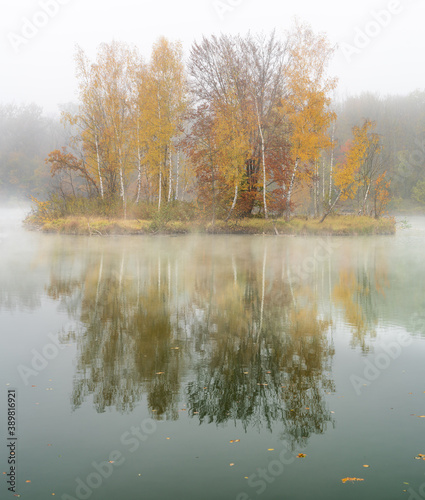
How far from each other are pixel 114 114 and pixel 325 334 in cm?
3048

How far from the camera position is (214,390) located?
5875mm

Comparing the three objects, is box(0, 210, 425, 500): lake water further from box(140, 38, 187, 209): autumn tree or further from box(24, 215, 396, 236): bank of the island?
box(140, 38, 187, 209): autumn tree

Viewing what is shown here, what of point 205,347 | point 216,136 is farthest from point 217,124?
point 205,347

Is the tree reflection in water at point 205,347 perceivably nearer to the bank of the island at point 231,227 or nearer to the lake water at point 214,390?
the lake water at point 214,390

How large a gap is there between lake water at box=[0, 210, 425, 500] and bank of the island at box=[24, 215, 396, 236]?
19.8m

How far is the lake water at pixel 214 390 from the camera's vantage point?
4156 millimetres

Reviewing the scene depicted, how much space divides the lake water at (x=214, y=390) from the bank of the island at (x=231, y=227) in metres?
19.8

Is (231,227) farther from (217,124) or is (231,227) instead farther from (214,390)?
(214,390)

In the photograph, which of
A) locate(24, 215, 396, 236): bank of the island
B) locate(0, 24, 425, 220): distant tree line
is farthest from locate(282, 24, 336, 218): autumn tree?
locate(24, 215, 396, 236): bank of the island

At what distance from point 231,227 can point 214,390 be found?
91.4ft

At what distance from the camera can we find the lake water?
164 inches

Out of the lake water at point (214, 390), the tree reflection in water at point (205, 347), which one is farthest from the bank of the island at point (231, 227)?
the lake water at point (214, 390)

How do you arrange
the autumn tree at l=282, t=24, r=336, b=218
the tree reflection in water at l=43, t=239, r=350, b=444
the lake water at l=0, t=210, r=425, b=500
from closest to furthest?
the lake water at l=0, t=210, r=425, b=500, the tree reflection in water at l=43, t=239, r=350, b=444, the autumn tree at l=282, t=24, r=336, b=218

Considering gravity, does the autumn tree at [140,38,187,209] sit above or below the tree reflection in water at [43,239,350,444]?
above
